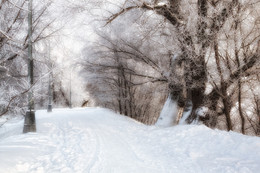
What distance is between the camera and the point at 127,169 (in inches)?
179

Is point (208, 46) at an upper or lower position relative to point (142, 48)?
lower

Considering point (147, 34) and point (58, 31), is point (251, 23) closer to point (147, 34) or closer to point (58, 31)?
point (147, 34)

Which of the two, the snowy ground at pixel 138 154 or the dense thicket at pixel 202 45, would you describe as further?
the dense thicket at pixel 202 45

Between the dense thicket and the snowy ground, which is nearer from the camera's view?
the snowy ground

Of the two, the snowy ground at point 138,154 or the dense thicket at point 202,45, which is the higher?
the dense thicket at point 202,45

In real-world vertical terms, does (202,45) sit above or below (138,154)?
above

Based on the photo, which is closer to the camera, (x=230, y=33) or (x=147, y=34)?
(x=230, y=33)

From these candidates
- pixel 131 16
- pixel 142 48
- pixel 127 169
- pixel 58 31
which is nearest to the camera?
pixel 127 169

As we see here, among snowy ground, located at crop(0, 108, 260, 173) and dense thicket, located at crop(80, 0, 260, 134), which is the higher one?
dense thicket, located at crop(80, 0, 260, 134)

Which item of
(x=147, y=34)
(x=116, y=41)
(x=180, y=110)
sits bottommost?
(x=180, y=110)

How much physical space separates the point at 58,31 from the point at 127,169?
588cm

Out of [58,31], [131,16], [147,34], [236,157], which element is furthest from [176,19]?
[236,157]

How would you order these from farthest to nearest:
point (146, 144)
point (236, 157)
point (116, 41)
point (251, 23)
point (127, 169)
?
point (116, 41), point (251, 23), point (146, 144), point (236, 157), point (127, 169)

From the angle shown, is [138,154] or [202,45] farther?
[202,45]
